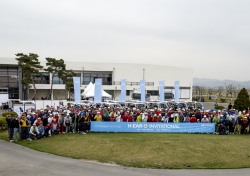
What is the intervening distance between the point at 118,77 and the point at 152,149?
50.5m

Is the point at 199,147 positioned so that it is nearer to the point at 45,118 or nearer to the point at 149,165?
the point at 149,165

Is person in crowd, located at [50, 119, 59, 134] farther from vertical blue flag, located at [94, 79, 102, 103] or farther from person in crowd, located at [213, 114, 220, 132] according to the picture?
person in crowd, located at [213, 114, 220, 132]

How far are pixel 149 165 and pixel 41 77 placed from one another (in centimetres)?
4892

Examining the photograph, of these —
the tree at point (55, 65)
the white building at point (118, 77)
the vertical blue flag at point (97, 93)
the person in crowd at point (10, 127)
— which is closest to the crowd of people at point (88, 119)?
the person in crowd at point (10, 127)

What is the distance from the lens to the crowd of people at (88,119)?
20.0 m

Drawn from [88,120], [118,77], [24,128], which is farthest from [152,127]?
[118,77]

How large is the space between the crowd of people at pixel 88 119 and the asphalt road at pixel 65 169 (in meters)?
4.34

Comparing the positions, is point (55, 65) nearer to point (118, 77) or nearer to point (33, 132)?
point (118, 77)

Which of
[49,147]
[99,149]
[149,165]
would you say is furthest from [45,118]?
[149,165]

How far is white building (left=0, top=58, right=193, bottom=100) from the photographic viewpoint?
60531 mm

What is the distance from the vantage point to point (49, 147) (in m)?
17.6

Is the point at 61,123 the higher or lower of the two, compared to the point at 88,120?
lower

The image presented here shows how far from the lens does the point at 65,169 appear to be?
13.2 metres

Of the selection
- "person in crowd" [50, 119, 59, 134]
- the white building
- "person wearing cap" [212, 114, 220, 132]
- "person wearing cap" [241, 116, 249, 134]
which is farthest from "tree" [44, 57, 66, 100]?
"person wearing cap" [241, 116, 249, 134]
